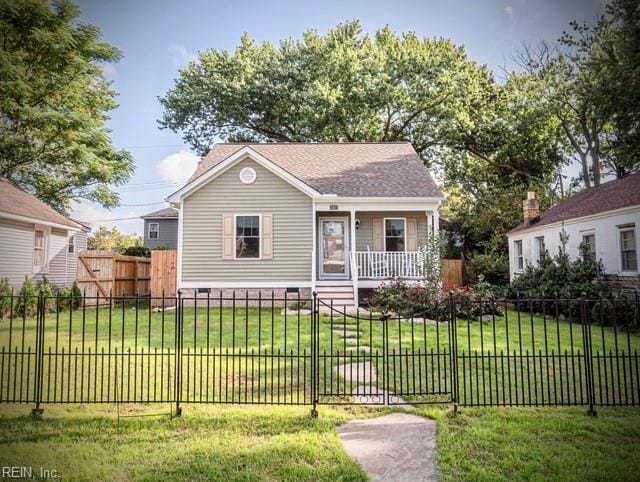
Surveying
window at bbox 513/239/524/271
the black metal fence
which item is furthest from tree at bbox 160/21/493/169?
the black metal fence

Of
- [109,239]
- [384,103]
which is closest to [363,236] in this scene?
[384,103]

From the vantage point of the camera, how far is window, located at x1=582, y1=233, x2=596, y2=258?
12.8 metres

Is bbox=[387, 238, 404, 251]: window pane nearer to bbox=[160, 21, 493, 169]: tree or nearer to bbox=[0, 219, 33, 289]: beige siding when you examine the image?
bbox=[160, 21, 493, 169]: tree

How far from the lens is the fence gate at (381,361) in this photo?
492cm

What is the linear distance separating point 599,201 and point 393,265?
7.35m

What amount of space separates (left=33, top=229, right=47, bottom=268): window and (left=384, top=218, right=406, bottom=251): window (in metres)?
13.2

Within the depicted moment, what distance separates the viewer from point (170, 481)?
3271mm

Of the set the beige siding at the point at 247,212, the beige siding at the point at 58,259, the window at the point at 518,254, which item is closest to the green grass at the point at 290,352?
the beige siding at the point at 247,212

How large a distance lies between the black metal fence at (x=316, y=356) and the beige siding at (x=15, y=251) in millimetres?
2593

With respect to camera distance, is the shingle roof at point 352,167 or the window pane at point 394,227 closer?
the shingle roof at point 352,167

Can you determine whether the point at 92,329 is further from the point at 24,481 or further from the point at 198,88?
the point at 198,88

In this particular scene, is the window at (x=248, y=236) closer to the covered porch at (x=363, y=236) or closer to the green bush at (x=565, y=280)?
the covered porch at (x=363, y=236)

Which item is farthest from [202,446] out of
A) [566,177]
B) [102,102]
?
[566,177]

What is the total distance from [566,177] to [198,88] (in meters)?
23.3
